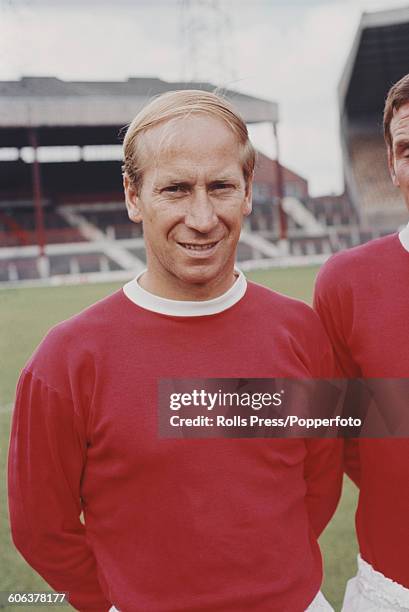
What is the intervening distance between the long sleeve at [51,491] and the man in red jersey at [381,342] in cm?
39

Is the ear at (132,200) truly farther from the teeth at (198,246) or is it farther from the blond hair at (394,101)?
the blond hair at (394,101)

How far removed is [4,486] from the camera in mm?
1954

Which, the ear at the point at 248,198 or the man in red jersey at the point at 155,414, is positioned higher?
the ear at the point at 248,198

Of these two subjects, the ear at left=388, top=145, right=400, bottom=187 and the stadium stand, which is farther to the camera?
the stadium stand

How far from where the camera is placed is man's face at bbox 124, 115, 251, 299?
0.72 m

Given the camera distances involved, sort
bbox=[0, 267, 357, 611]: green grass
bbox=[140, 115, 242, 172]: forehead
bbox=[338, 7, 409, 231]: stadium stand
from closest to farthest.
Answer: bbox=[140, 115, 242, 172]: forehead
bbox=[0, 267, 357, 611]: green grass
bbox=[338, 7, 409, 231]: stadium stand

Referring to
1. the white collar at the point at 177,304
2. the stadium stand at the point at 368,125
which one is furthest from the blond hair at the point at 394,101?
the stadium stand at the point at 368,125

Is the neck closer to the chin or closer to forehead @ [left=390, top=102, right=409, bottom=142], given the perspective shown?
the chin

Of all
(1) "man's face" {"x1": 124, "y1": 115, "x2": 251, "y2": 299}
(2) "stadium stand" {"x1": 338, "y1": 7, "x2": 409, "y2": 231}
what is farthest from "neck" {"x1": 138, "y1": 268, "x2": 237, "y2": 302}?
(2) "stadium stand" {"x1": 338, "y1": 7, "x2": 409, "y2": 231}

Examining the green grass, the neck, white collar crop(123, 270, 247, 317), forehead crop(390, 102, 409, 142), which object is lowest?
the green grass

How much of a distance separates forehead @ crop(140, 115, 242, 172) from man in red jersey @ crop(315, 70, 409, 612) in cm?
26

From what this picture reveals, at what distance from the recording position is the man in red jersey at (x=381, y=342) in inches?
32.9

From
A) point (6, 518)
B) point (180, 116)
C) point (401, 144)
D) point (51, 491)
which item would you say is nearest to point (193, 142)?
point (180, 116)

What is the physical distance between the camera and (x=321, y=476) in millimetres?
917
